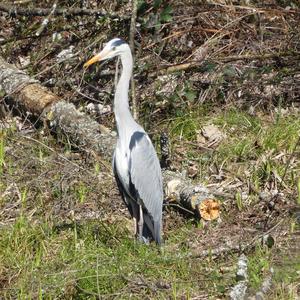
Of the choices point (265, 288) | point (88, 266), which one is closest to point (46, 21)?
point (88, 266)

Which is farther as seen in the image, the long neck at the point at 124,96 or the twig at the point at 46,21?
the twig at the point at 46,21

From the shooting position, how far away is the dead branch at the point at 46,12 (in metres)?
7.77

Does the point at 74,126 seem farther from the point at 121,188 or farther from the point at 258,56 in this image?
the point at 258,56

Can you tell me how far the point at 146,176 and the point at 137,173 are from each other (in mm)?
65

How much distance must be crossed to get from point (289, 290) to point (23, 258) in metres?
1.62

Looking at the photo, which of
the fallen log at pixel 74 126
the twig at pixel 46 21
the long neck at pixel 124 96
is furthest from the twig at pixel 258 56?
the long neck at pixel 124 96

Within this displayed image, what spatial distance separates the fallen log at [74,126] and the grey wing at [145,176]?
29 cm

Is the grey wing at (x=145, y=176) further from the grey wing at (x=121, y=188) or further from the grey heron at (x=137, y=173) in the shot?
the grey wing at (x=121, y=188)

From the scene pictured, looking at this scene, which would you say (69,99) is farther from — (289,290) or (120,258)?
(289,290)

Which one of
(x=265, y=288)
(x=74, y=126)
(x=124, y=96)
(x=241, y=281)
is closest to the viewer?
(x=265, y=288)

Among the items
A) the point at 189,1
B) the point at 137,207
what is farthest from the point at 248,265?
the point at 189,1

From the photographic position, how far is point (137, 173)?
549 centimetres

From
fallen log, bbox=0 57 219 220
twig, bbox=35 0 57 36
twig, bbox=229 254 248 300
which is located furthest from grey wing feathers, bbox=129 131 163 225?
twig, bbox=35 0 57 36

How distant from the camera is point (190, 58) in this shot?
7.54 metres
